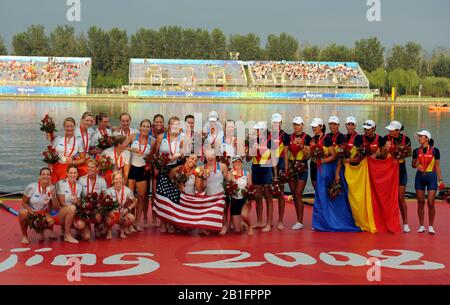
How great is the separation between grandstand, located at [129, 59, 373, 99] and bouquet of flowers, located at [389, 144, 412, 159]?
57.8 meters

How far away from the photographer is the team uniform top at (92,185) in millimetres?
7445

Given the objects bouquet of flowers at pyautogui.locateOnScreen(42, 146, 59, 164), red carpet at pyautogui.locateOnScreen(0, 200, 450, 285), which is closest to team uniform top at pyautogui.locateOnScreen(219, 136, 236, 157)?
red carpet at pyautogui.locateOnScreen(0, 200, 450, 285)

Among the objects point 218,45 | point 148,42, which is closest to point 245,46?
point 218,45

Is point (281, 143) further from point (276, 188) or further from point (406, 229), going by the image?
point (406, 229)

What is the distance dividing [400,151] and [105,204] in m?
4.12

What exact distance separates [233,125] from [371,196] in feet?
7.41

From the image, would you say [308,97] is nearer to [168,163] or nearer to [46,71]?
[46,71]

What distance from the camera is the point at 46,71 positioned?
2852 inches

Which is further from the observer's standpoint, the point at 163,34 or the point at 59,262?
→ the point at 163,34

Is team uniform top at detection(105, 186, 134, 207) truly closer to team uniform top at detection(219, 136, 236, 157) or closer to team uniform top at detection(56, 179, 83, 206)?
team uniform top at detection(56, 179, 83, 206)

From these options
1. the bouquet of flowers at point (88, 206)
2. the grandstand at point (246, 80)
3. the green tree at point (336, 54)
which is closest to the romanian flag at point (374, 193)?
the bouquet of flowers at point (88, 206)

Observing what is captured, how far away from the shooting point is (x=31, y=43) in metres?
96.9
